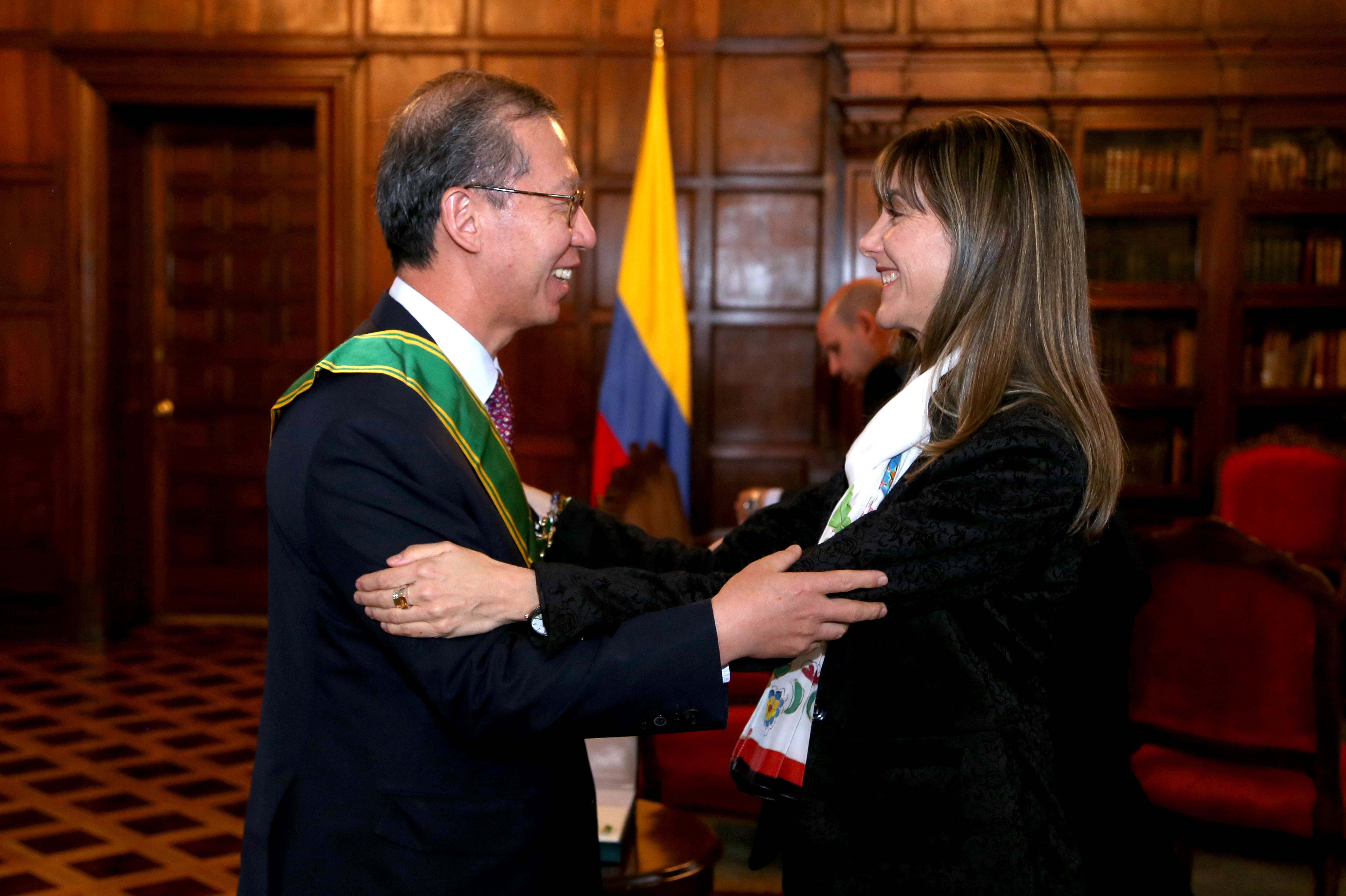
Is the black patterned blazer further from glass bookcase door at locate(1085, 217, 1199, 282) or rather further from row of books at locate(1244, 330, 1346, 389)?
row of books at locate(1244, 330, 1346, 389)

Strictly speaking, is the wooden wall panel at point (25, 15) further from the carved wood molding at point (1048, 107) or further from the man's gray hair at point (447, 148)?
the man's gray hair at point (447, 148)

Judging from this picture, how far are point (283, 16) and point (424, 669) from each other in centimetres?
553

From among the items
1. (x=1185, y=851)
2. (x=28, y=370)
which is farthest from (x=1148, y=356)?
(x=28, y=370)

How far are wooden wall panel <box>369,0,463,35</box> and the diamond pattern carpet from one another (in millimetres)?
3240

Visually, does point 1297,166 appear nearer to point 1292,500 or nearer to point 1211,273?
point 1211,273

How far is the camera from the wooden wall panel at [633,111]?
229 inches

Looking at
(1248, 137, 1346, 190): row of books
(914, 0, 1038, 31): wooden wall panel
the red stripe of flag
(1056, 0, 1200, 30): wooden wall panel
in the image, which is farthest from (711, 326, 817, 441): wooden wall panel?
(1248, 137, 1346, 190): row of books

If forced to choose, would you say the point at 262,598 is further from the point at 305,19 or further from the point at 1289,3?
the point at 1289,3

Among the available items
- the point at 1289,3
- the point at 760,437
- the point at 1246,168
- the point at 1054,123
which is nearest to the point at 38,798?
the point at 760,437

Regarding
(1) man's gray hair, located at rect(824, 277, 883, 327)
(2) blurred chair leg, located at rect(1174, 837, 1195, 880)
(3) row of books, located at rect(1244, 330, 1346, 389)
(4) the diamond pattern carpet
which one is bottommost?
(4) the diamond pattern carpet

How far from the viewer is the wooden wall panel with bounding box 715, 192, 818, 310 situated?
5.84 metres

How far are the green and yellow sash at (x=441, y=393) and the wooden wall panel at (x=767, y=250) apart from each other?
14.5 feet

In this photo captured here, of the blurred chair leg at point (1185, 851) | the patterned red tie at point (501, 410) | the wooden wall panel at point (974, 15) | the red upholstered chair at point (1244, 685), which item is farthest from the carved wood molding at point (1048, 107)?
the patterned red tie at point (501, 410)

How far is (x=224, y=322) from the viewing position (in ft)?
21.2
